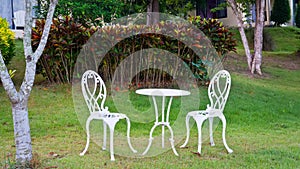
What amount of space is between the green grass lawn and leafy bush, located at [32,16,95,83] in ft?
1.34

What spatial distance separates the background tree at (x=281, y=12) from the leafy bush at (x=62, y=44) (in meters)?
14.1

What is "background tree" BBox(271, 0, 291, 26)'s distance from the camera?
747 inches

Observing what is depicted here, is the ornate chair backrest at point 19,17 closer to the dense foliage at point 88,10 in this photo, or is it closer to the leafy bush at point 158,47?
the dense foliage at point 88,10

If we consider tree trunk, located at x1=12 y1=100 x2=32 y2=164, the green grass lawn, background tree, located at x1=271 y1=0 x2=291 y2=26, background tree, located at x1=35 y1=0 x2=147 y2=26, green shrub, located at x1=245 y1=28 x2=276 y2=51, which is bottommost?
the green grass lawn

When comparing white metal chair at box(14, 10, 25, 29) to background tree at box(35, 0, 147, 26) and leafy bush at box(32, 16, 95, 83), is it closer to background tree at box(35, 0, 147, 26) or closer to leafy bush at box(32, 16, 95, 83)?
background tree at box(35, 0, 147, 26)

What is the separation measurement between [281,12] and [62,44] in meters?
14.7

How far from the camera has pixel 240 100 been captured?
7402 millimetres

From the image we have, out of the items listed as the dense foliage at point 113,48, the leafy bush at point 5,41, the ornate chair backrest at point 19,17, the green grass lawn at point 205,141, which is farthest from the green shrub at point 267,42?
the leafy bush at point 5,41

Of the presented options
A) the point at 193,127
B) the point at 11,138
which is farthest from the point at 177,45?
the point at 11,138

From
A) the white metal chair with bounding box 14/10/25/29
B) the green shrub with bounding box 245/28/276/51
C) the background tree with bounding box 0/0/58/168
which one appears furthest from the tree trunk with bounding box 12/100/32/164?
the green shrub with bounding box 245/28/276/51

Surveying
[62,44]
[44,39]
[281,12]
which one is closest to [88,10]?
[62,44]

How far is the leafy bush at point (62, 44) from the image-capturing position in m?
7.29

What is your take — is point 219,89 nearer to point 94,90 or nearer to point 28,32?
point 94,90

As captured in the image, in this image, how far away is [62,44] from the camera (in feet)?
23.8
